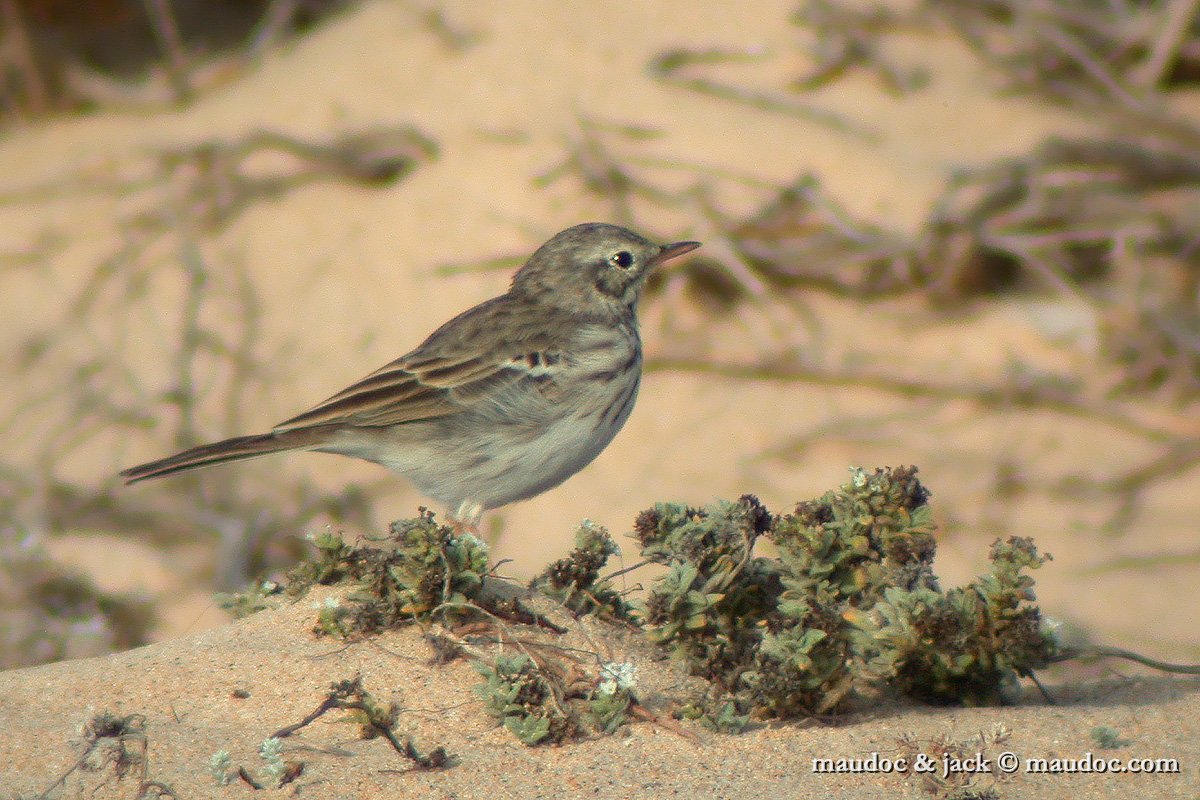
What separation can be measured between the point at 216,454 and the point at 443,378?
964 mm

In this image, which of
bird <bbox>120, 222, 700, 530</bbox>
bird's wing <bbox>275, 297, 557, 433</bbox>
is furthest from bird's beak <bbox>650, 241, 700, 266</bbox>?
bird's wing <bbox>275, 297, 557, 433</bbox>

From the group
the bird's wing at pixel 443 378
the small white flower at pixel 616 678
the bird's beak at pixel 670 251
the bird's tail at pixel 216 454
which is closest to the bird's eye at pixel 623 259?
the bird's beak at pixel 670 251

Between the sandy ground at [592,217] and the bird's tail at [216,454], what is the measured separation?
7.82 ft

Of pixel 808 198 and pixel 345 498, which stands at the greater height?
pixel 808 198

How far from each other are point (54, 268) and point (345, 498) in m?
3.02

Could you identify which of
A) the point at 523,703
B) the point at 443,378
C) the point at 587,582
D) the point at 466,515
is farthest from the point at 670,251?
the point at 523,703

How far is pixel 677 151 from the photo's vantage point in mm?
9148

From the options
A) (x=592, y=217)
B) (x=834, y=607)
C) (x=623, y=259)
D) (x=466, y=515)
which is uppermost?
(x=623, y=259)

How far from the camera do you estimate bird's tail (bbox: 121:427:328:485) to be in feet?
17.6

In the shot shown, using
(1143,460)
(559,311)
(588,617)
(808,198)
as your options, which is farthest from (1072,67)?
(588,617)

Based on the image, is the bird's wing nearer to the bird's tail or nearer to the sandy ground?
the bird's tail

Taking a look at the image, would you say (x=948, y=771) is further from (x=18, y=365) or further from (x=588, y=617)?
(x=18, y=365)

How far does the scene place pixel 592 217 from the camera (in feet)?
29.3

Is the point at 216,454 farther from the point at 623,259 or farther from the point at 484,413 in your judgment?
the point at 623,259
